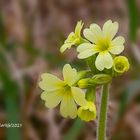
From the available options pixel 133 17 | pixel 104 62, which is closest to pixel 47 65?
pixel 133 17

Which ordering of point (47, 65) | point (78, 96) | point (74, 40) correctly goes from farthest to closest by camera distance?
point (47, 65)
point (74, 40)
point (78, 96)

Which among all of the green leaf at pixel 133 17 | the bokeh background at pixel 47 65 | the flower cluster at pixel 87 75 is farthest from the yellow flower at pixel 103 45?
the green leaf at pixel 133 17

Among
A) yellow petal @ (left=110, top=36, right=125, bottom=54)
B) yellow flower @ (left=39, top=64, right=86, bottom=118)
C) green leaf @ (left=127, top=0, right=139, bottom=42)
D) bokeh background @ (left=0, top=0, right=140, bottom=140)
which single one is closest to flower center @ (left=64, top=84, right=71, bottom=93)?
yellow flower @ (left=39, top=64, right=86, bottom=118)

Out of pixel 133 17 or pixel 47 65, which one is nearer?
pixel 133 17

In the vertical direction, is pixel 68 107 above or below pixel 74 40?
below

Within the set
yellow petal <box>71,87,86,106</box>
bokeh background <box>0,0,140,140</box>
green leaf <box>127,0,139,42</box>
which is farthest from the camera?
green leaf <box>127,0,139,42</box>

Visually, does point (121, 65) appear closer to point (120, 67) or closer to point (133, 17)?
point (120, 67)

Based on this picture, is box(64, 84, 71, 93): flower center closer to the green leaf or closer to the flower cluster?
the flower cluster

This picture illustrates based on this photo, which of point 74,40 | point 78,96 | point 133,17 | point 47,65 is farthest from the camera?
point 47,65
